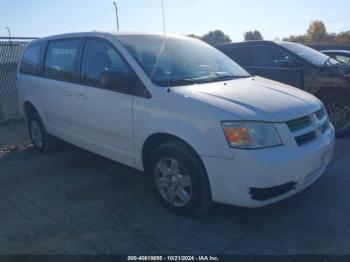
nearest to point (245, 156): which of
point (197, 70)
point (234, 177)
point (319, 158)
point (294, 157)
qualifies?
point (234, 177)

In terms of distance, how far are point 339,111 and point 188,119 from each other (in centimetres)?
379

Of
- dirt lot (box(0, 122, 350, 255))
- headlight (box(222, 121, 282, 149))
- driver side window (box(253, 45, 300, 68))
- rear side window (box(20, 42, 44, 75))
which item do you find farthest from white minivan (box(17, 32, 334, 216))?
driver side window (box(253, 45, 300, 68))

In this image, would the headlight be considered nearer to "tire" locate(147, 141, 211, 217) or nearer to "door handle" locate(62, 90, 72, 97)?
"tire" locate(147, 141, 211, 217)

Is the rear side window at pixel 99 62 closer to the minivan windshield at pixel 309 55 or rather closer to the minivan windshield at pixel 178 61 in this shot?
the minivan windshield at pixel 178 61

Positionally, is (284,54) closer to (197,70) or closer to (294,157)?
(197,70)

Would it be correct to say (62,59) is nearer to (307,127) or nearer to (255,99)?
(255,99)

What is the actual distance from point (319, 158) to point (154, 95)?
1.68 metres

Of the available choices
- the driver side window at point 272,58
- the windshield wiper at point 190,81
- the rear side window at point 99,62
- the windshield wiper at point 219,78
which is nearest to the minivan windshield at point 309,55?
the driver side window at point 272,58

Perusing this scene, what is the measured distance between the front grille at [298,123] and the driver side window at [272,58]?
3169mm

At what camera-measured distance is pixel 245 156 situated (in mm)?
A: 3006

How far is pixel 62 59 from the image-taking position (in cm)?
502

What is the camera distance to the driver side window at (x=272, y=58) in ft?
21.0

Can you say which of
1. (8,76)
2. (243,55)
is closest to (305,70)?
(243,55)

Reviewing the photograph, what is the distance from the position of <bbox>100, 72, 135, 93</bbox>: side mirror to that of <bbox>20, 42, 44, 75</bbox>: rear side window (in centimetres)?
227
